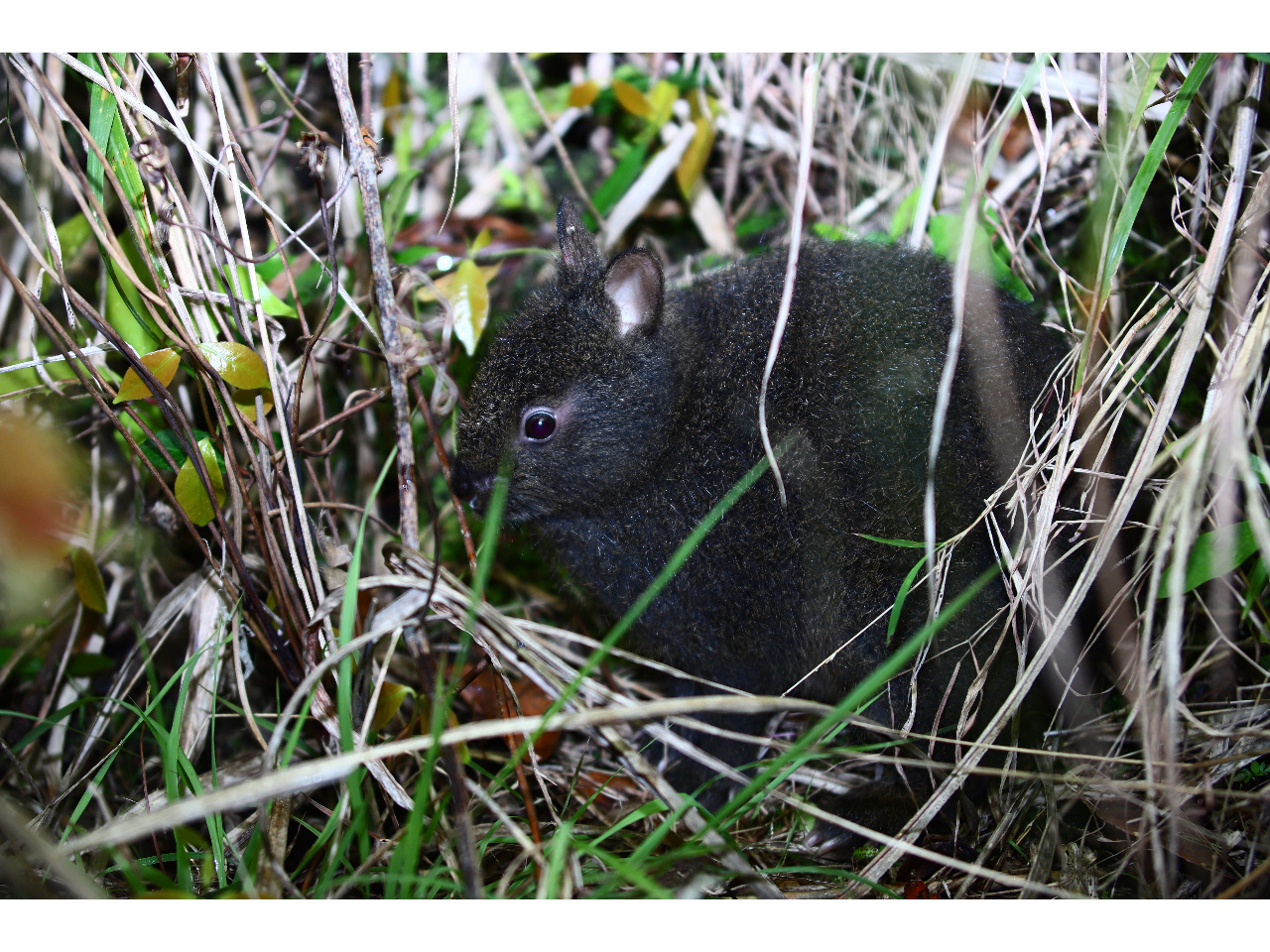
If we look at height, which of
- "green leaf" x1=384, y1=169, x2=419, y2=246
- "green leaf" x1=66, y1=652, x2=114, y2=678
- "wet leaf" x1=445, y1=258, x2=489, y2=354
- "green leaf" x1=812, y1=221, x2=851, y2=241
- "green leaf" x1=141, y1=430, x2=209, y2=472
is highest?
"green leaf" x1=384, y1=169, x2=419, y2=246

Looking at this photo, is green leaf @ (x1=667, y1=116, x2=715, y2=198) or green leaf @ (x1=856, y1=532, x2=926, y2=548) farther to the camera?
green leaf @ (x1=667, y1=116, x2=715, y2=198)

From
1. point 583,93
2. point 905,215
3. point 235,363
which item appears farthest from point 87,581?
point 905,215

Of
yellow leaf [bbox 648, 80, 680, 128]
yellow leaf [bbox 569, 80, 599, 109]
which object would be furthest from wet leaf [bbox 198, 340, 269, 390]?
yellow leaf [bbox 648, 80, 680, 128]

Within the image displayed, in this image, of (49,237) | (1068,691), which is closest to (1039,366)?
(1068,691)

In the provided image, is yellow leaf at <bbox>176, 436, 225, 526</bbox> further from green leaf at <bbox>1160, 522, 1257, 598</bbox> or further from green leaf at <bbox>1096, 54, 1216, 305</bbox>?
green leaf at <bbox>1160, 522, 1257, 598</bbox>

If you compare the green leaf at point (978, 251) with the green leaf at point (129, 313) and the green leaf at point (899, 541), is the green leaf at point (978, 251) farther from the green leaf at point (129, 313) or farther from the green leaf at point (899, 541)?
the green leaf at point (129, 313)

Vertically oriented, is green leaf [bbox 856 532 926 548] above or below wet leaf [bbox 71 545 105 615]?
above
